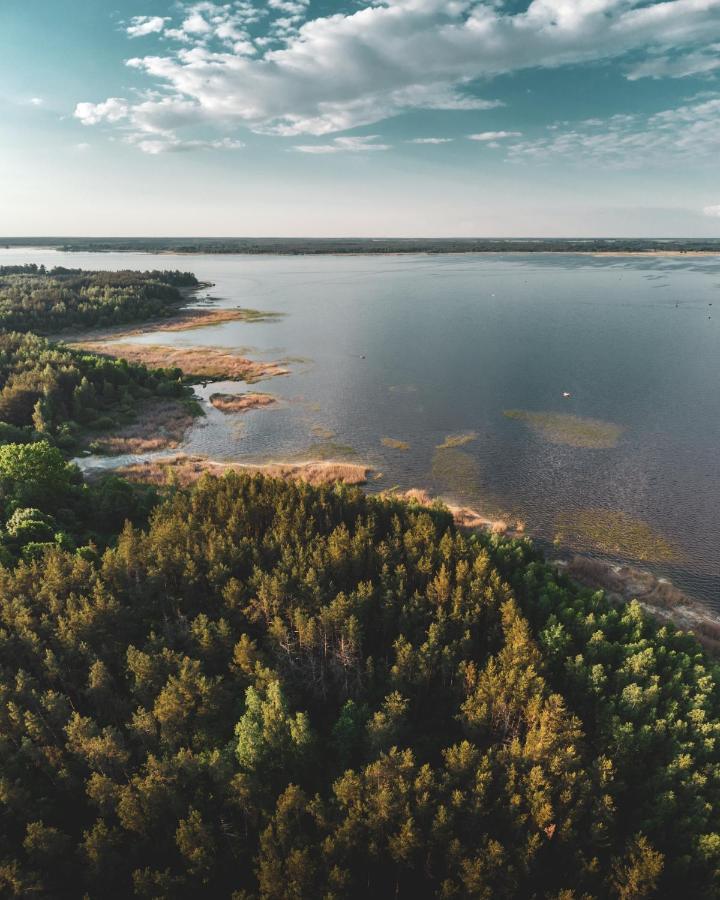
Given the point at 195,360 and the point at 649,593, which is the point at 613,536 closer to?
the point at 649,593

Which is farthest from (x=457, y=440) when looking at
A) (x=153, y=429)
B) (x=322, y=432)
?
(x=153, y=429)

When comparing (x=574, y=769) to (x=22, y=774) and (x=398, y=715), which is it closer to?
(x=398, y=715)

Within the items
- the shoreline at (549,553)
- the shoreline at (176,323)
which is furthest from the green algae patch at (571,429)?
the shoreline at (176,323)

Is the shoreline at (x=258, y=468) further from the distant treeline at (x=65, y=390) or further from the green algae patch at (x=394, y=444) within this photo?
the green algae patch at (x=394, y=444)

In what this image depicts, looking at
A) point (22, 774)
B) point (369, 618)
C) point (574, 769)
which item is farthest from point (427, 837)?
point (22, 774)

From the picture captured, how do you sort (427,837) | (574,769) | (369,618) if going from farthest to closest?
(369,618)
(574,769)
(427,837)

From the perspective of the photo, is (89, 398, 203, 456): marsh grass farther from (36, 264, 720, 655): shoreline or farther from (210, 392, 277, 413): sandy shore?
(210, 392, 277, 413): sandy shore
